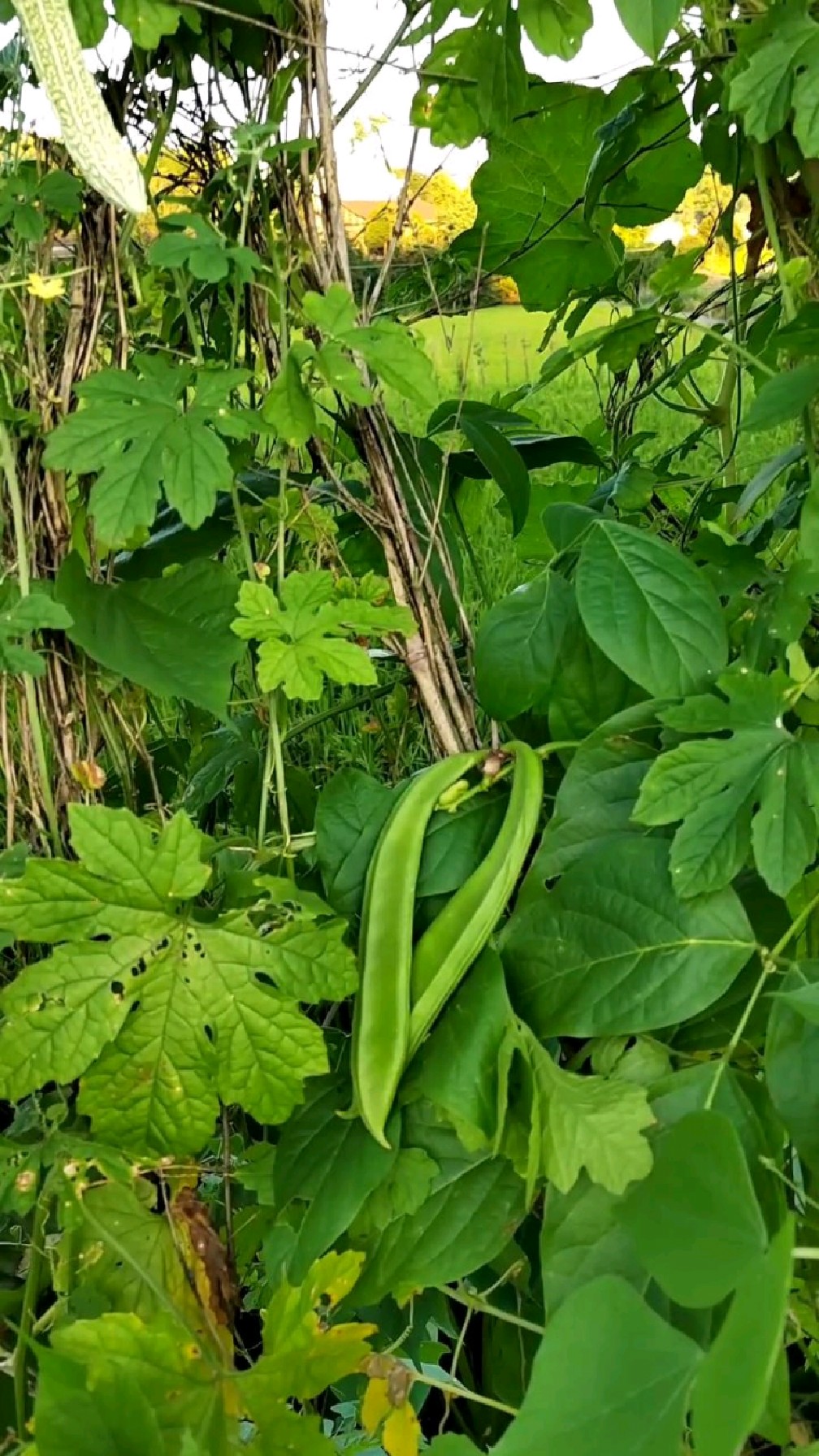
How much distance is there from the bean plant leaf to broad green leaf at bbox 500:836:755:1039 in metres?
0.40

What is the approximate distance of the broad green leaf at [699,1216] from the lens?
0.58 m

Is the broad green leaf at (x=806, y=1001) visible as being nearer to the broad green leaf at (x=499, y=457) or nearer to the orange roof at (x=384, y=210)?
the broad green leaf at (x=499, y=457)

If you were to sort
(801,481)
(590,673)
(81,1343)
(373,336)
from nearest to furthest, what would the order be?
(81,1343)
(373,336)
(590,673)
(801,481)

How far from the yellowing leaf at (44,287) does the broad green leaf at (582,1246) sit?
0.73m

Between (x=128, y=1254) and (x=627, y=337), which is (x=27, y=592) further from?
(x=627, y=337)

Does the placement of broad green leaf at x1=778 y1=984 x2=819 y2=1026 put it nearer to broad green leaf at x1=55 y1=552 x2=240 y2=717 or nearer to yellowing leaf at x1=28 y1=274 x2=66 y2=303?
broad green leaf at x1=55 y1=552 x2=240 y2=717

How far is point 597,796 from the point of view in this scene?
87 centimetres

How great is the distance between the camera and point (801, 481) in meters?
1.14

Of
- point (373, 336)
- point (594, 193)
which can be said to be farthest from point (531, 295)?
point (373, 336)

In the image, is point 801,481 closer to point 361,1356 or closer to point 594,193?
point 594,193

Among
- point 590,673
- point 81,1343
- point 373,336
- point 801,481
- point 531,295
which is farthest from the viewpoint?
point 531,295

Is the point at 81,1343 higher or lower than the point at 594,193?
lower

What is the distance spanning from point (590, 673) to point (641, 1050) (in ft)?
1.01

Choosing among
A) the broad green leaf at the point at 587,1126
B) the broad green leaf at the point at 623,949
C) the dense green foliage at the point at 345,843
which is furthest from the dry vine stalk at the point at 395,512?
the broad green leaf at the point at 587,1126
